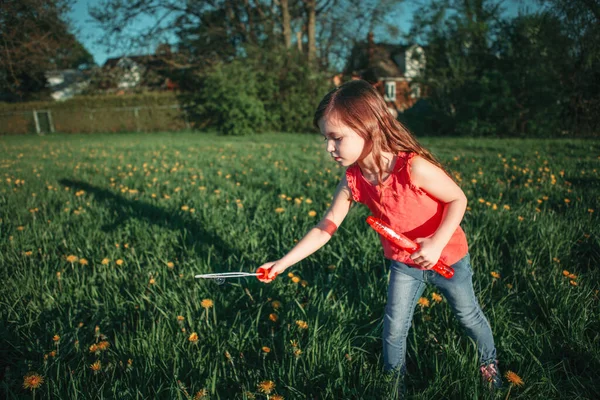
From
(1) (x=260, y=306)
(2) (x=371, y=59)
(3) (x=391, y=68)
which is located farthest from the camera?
(3) (x=391, y=68)

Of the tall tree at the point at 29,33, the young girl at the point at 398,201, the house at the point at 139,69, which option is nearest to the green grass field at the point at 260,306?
the young girl at the point at 398,201

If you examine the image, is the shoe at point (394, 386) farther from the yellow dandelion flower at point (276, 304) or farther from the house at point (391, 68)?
the house at point (391, 68)

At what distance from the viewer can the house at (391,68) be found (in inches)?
Result: 720

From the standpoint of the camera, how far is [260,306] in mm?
1920

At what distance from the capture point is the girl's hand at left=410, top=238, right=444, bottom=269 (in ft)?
4.16

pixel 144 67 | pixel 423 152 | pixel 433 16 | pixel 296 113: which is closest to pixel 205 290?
pixel 423 152

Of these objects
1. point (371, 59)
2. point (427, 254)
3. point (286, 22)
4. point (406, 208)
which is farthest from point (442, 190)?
point (371, 59)

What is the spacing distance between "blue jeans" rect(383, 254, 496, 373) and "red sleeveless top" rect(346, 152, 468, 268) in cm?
6

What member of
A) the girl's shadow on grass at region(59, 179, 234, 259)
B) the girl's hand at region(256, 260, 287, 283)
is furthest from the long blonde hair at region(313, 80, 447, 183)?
the girl's shadow on grass at region(59, 179, 234, 259)

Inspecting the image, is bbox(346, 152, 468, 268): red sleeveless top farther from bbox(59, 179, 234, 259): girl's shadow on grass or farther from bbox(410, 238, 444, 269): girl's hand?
bbox(59, 179, 234, 259): girl's shadow on grass

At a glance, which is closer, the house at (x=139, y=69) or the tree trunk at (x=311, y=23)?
the tree trunk at (x=311, y=23)

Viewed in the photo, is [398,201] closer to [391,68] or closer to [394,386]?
[394,386]

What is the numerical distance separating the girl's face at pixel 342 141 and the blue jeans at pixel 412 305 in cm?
50

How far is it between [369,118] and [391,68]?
117 ft
